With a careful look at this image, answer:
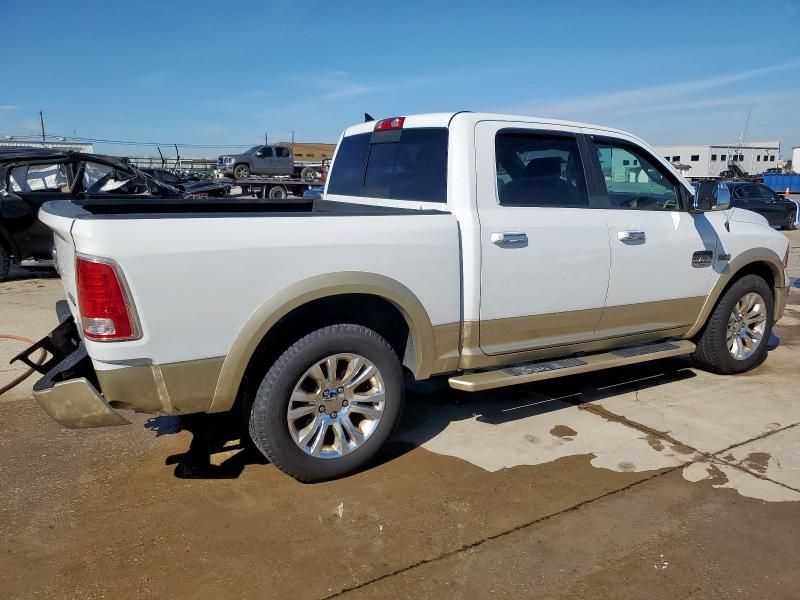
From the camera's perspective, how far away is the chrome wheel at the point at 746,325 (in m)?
5.25

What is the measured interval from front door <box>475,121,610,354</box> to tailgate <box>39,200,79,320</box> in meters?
2.11

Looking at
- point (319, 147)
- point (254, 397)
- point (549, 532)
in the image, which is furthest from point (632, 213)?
point (319, 147)

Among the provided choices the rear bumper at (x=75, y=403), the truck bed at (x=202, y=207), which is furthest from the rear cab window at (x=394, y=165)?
the rear bumper at (x=75, y=403)

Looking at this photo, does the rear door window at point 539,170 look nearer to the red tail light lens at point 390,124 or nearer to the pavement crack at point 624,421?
the red tail light lens at point 390,124

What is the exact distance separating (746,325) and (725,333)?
363 mm

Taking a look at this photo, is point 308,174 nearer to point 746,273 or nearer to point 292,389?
point 746,273

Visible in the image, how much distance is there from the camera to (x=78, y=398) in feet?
9.38

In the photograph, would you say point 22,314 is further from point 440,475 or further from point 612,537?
point 612,537

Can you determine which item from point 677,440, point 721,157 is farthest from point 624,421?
A: point 721,157

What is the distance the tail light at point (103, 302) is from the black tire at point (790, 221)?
22.7 meters

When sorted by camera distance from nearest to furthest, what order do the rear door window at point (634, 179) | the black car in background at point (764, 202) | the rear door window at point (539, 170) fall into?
the rear door window at point (539, 170)
the rear door window at point (634, 179)
the black car in background at point (764, 202)

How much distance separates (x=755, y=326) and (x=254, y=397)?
435 centimetres

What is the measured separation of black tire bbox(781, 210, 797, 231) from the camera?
20.7m

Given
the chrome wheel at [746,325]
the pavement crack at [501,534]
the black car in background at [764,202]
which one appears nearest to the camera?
the pavement crack at [501,534]
